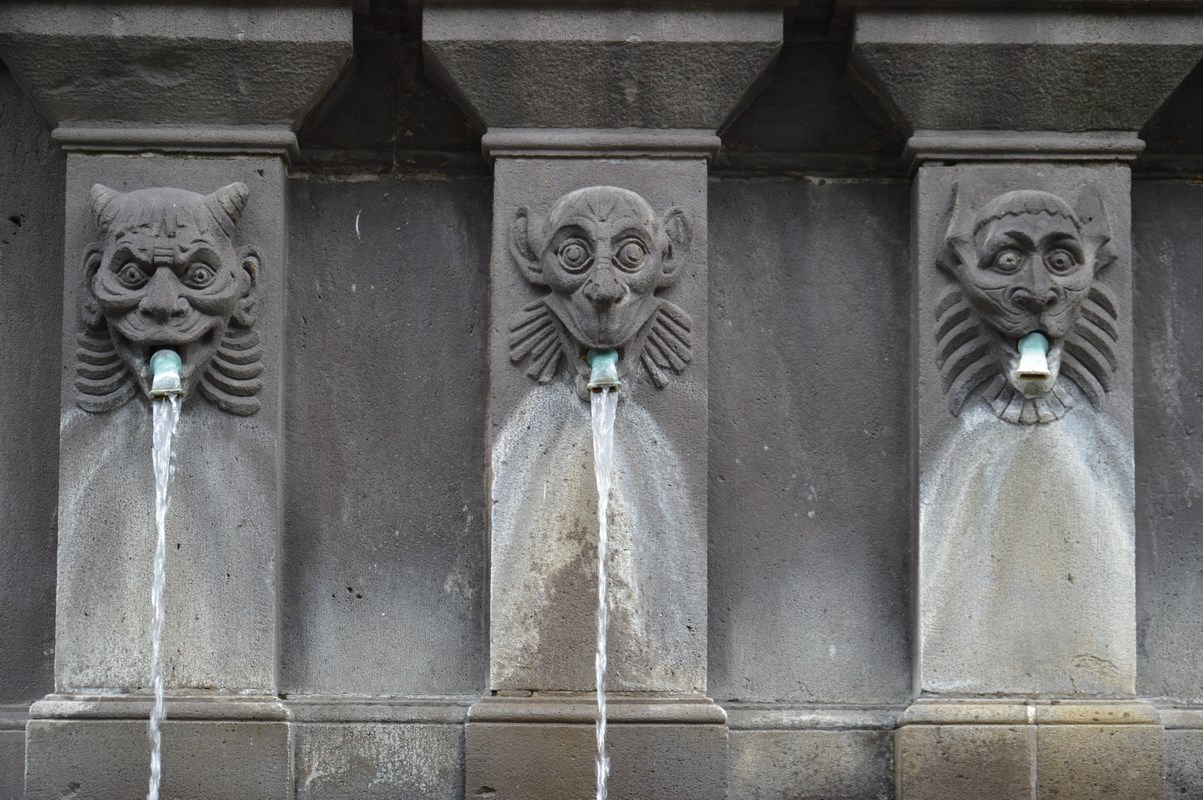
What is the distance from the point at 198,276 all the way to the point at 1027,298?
8.84 ft

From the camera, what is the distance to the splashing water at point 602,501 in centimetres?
623

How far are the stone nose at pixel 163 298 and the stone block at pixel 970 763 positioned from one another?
273cm

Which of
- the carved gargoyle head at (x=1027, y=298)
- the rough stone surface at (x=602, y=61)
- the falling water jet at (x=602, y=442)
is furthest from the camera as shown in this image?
the rough stone surface at (x=602, y=61)

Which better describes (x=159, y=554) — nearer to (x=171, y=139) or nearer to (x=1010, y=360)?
(x=171, y=139)

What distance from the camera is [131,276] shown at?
6.45 meters

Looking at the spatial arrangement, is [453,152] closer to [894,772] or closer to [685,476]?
[685,476]

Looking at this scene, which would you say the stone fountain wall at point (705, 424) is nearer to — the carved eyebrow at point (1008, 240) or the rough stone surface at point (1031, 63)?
the rough stone surface at point (1031, 63)

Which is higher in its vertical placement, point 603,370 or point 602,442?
point 603,370

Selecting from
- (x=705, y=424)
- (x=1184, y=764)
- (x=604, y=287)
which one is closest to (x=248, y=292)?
(x=604, y=287)

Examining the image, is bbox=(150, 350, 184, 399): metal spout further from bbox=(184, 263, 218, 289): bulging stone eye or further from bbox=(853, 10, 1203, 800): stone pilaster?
bbox=(853, 10, 1203, 800): stone pilaster

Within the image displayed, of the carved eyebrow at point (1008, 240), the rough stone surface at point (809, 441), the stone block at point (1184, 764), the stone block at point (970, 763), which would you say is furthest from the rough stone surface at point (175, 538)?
the stone block at point (1184, 764)

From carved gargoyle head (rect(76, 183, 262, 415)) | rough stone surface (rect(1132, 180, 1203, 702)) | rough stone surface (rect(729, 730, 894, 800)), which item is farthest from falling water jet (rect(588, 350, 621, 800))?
rough stone surface (rect(1132, 180, 1203, 702))

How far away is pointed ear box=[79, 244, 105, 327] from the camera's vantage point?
6508 mm

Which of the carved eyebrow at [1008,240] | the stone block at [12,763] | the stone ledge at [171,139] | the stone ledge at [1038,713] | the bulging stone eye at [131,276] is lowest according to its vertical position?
the stone block at [12,763]
